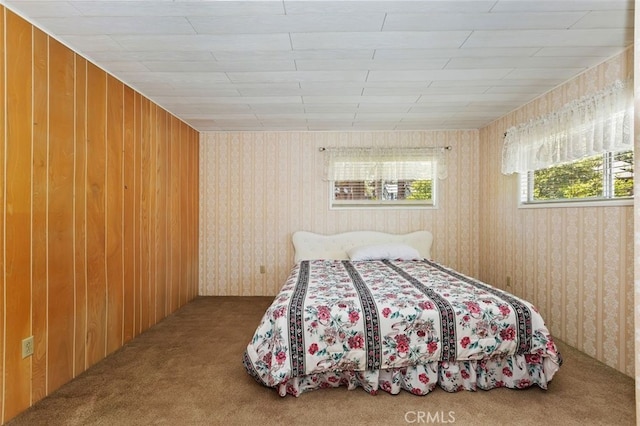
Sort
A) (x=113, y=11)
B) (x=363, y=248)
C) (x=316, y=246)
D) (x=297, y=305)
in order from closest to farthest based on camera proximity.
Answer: (x=113, y=11) → (x=297, y=305) → (x=363, y=248) → (x=316, y=246)

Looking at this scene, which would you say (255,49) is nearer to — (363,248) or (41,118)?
(41,118)

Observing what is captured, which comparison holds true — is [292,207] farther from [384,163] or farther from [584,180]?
[584,180]

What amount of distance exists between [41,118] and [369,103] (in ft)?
8.22

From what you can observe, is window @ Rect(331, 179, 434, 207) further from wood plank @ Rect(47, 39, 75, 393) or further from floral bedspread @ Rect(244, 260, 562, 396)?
wood plank @ Rect(47, 39, 75, 393)

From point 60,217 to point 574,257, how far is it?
3661 mm

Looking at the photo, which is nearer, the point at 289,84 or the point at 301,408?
the point at 301,408

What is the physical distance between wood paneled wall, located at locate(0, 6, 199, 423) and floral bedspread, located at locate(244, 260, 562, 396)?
1.20 metres

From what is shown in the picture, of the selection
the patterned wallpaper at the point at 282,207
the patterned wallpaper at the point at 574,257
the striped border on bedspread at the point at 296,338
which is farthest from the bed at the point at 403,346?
the patterned wallpaper at the point at 282,207

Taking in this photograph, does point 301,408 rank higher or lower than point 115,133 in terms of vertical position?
lower

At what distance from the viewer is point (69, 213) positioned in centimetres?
224

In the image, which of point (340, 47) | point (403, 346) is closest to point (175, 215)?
point (340, 47)

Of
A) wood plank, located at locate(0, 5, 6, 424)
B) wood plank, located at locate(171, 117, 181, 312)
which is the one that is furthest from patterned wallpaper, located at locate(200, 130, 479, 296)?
wood plank, located at locate(0, 5, 6, 424)

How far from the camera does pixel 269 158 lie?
4.46 metres

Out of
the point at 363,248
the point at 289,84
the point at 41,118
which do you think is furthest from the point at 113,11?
the point at 363,248
